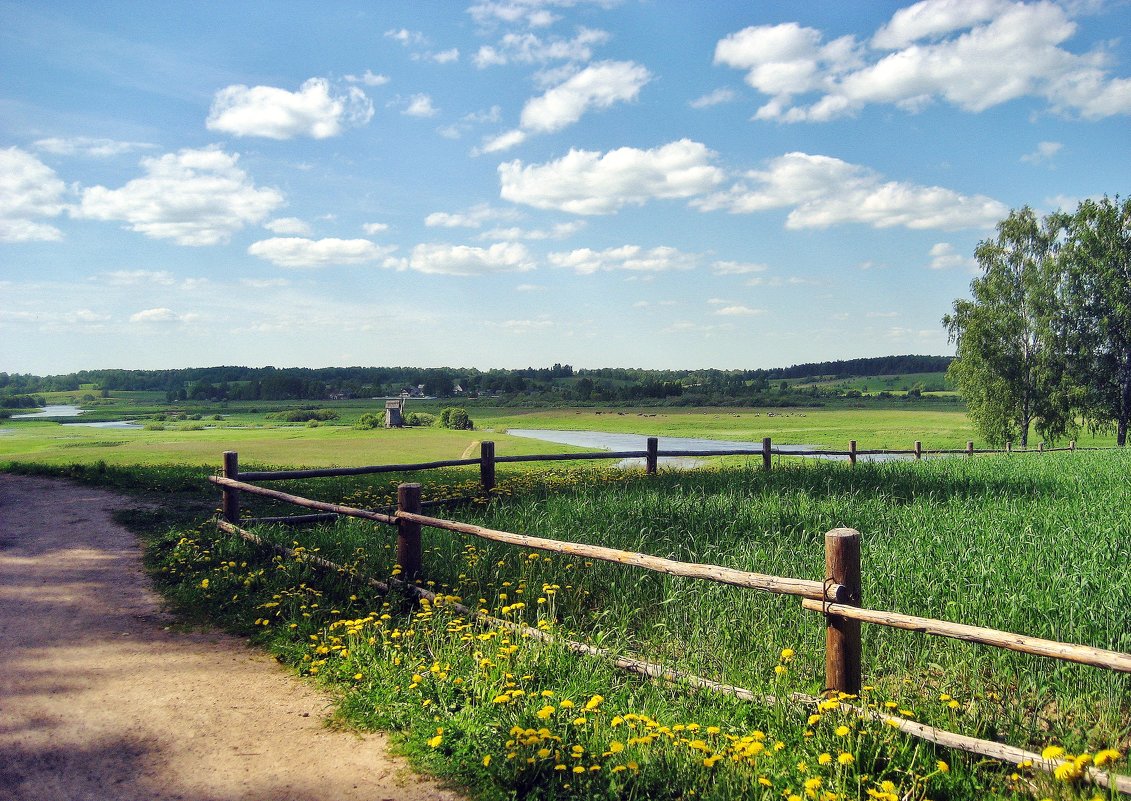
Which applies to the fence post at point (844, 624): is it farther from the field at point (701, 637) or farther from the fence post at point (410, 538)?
the fence post at point (410, 538)

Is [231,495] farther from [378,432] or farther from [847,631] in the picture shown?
[378,432]

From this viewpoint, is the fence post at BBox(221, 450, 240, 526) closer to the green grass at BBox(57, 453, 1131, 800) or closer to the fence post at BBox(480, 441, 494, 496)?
the green grass at BBox(57, 453, 1131, 800)

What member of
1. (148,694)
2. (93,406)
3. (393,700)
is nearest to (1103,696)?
(393,700)

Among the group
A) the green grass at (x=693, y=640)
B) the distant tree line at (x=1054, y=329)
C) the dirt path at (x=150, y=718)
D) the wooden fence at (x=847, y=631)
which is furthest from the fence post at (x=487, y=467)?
the distant tree line at (x=1054, y=329)

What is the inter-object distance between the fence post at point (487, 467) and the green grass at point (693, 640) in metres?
3.59

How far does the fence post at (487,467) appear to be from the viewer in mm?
13586

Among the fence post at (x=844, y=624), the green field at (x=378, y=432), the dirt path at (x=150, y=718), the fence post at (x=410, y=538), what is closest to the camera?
the dirt path at (x=150, y=718)

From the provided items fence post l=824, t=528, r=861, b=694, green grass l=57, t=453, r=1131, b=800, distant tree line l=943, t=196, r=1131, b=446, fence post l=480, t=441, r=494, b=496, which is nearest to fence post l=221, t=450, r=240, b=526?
green grass l=57, t=453, r=1131, b=800

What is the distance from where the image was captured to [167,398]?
2501 inches

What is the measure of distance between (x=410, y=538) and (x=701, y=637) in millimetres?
3033

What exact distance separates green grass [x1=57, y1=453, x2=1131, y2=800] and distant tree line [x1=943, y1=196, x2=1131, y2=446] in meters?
31.7

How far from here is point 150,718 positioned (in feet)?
15.8

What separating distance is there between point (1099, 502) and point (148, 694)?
1240 cm

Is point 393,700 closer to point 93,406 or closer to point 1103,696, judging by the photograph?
point 1103,696
